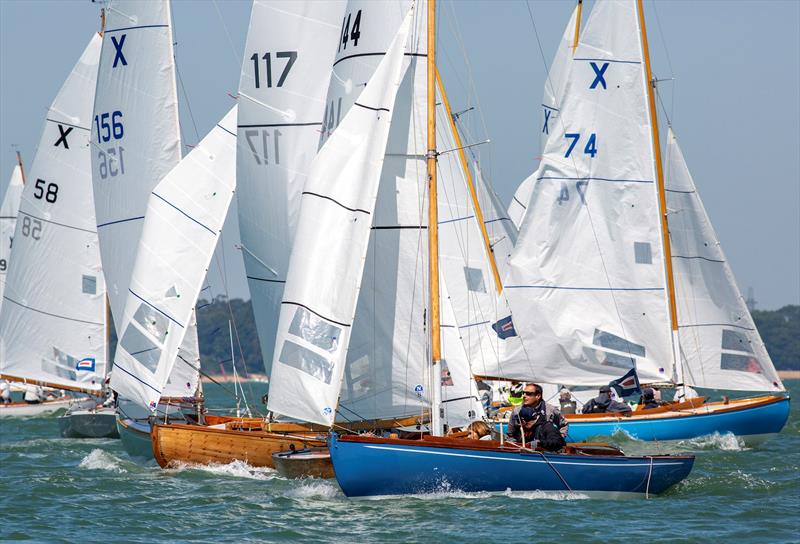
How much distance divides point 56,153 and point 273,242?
35.7ft

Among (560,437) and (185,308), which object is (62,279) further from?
(560,437)

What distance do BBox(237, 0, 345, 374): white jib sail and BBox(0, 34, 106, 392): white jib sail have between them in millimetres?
9287

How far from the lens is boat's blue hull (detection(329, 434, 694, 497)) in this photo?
621 inches

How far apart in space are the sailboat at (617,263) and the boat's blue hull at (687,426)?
510 mm

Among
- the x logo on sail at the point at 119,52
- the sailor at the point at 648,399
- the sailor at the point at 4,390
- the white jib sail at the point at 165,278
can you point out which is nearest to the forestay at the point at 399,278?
the white jib sail at the point at 165,278

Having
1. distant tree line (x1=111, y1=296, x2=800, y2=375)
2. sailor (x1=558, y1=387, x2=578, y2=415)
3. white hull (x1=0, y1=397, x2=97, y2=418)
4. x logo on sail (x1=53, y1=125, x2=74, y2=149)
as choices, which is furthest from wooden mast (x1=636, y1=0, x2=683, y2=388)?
distant tree line (x1=111, y1=296, x2=800, y2=375)

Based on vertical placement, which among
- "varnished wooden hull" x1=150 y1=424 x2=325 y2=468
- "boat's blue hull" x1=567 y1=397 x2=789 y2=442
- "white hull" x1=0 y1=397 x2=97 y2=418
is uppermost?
"white hull" x1=0 y1=397 x2=97 y2=418

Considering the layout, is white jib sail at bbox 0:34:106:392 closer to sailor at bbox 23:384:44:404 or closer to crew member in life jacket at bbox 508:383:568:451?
sailor at bbox 23:384:44:404

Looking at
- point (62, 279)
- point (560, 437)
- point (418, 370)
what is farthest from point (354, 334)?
point (62, 279)

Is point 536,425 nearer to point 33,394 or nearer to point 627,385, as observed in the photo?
point 627,385

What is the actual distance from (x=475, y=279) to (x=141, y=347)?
6097 millimetres

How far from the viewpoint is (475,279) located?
24.8 m

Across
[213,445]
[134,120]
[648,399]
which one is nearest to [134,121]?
[134,120]

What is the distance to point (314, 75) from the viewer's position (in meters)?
23.4
